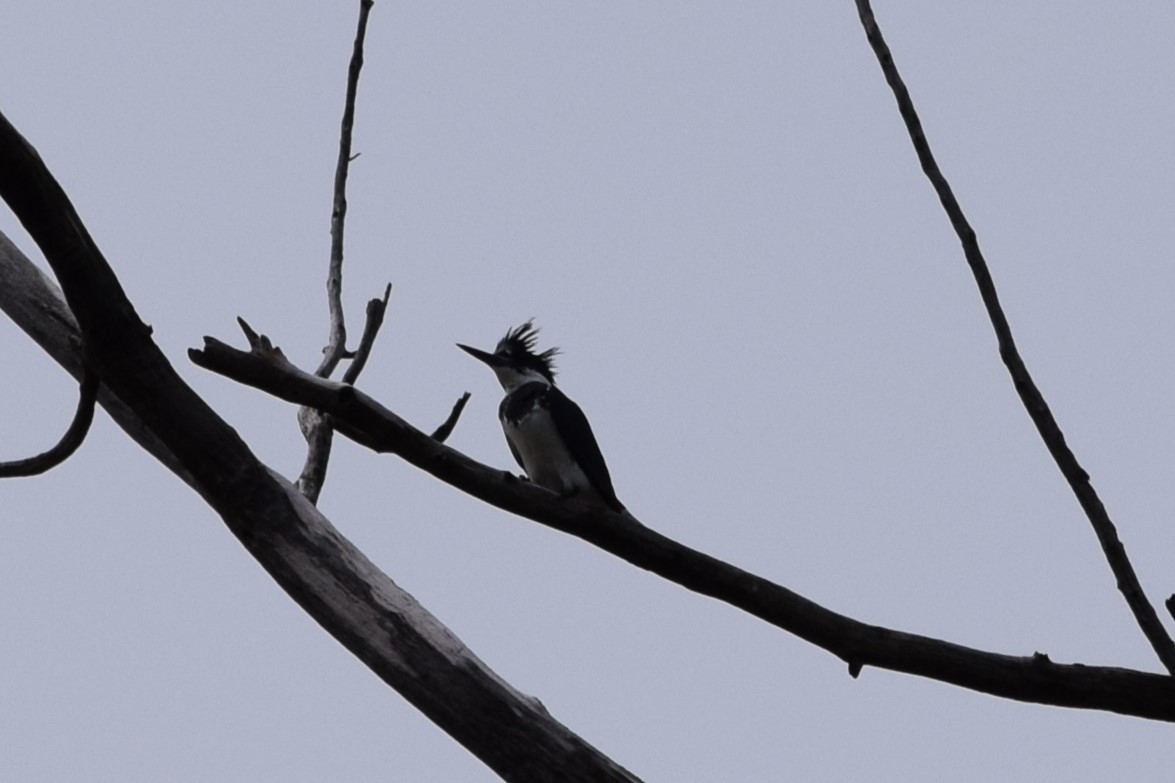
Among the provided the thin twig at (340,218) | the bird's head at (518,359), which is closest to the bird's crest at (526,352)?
the bird's head at (518,359)

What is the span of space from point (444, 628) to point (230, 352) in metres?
0.91

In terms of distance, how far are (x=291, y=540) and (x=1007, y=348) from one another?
5.98 feet

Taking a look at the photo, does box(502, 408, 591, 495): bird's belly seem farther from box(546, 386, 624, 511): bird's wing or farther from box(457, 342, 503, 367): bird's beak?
box(457, 342, 503, 367): bird's beak

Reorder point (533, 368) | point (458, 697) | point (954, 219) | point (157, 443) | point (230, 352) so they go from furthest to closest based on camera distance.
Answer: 1. point (533, 368)
2. point (157, 443)
3. point (458, 697)
4. point (230, 352)
5. point (954, 219)

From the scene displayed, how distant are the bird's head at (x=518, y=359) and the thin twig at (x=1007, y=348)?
4090 mm

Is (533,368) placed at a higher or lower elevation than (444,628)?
higher

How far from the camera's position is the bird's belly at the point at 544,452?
6.12 meters

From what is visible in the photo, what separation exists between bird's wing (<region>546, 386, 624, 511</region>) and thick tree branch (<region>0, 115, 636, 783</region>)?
2.21m

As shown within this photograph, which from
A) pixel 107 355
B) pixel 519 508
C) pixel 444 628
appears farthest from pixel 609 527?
pixel 107 355

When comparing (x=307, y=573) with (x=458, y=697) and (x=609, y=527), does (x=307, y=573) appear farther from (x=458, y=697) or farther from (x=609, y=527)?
(x=609, y=527)

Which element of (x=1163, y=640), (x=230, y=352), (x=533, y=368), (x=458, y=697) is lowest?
(x=458, y=697)

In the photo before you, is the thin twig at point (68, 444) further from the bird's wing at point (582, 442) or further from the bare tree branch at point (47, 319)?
the bird's wing at point (582, 442)

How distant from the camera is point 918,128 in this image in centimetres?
306

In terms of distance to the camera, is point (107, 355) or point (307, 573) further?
point (307, 573)
